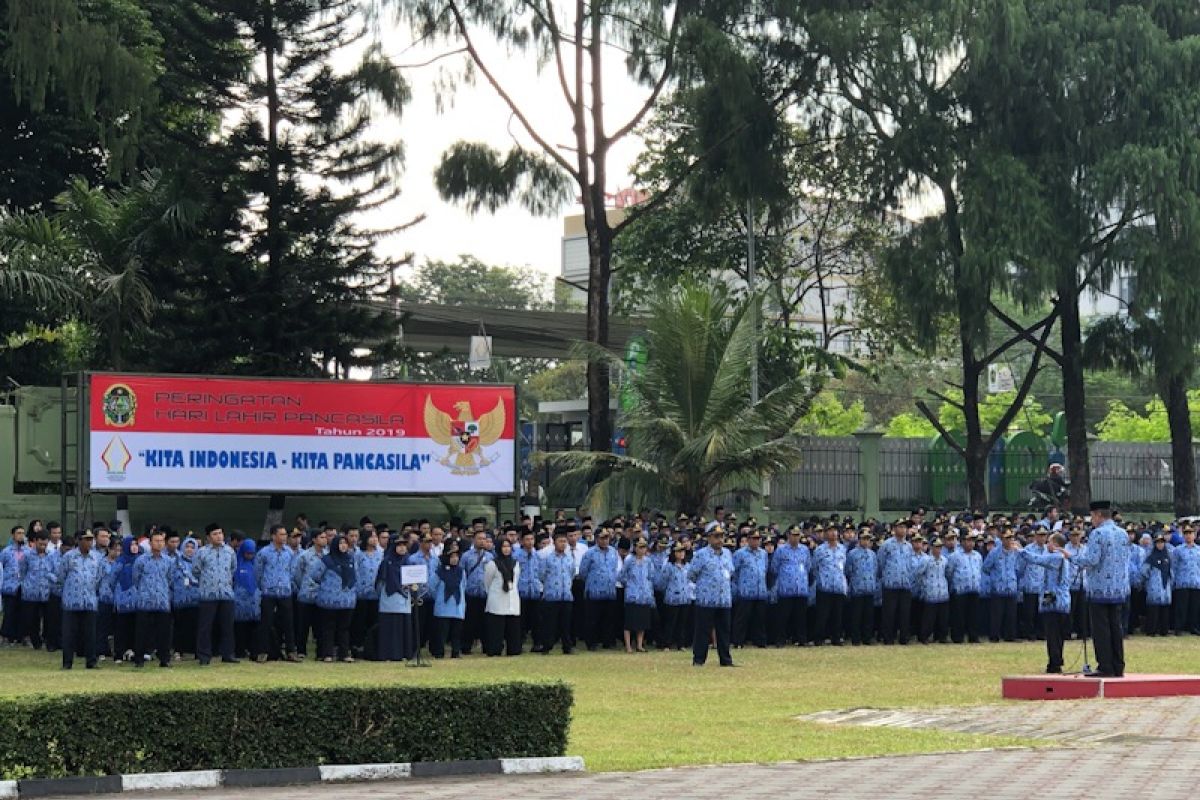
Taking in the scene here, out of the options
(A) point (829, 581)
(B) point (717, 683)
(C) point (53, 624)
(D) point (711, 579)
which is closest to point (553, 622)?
(D) point (711, 579)

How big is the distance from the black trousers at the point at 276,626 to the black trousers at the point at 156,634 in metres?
1.20

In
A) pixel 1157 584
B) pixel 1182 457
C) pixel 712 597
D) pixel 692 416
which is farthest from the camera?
pixel 1182 457

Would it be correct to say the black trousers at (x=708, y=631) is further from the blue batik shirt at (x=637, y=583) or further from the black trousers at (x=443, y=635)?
the black trousers at (x=443, y=635)

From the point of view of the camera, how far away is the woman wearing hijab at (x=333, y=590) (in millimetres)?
22188

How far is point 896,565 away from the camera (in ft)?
82.3

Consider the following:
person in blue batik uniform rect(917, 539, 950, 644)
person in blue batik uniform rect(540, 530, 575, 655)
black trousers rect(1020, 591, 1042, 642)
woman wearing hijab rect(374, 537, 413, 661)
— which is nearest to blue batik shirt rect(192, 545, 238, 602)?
woman wearing hijab rect(374, 537, 413, 661)

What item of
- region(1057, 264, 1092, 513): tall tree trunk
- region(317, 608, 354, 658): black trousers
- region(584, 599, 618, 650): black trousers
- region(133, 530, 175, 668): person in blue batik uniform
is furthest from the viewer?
region(1057, 264, 1092, 513): tall tree trunk

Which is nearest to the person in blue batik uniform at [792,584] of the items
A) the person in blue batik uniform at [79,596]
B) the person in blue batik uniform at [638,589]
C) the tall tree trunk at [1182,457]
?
the person in blue batik uniform at [638,589]

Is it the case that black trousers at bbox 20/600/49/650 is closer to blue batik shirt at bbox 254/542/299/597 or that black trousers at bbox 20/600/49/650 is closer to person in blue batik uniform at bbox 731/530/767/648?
blue batik shirt at bbox 254/542/299/597

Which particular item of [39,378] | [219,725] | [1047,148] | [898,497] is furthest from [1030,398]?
[219,725]

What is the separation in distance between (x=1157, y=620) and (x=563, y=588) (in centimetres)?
825

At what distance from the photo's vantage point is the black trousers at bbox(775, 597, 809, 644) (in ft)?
81.7

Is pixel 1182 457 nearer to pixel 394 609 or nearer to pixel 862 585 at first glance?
pixel 862 585

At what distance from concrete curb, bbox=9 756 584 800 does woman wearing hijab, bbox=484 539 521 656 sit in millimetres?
10615
